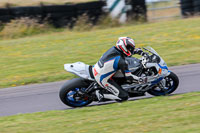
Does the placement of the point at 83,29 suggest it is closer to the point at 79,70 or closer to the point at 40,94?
the point at 40,94

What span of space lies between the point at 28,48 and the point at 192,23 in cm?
736

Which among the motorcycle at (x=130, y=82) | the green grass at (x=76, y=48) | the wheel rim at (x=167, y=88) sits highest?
the motorcycle at (x=130, y=82)

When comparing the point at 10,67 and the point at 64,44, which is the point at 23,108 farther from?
the point at 64,44

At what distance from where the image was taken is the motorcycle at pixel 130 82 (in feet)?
23.4

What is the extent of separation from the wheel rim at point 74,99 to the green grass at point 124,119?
0.60 meters

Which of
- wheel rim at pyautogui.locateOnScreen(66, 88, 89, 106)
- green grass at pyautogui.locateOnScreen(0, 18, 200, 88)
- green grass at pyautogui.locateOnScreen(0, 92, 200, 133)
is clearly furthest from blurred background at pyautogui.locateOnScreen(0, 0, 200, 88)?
green grass at pyautogui.locateOnScreen(0, 92, 200, 133)

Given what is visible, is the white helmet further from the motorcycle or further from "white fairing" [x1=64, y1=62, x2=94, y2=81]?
"white fairing" [x1=64, y1=62, x2=94, y2=81]

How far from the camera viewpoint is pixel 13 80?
33.8 ft

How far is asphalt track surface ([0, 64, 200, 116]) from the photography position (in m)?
7.76

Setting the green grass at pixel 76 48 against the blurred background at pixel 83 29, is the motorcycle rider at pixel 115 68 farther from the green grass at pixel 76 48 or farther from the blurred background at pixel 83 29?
the blurred background at pixel 83 29

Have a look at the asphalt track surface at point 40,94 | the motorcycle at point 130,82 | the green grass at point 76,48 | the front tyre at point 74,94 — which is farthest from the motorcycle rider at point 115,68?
the green grass at point 76,48

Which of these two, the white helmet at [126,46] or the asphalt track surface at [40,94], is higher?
the white helmet at [126,46]

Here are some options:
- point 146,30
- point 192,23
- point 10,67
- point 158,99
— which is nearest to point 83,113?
point 158,99

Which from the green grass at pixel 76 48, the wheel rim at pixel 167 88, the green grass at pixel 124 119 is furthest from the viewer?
the green grass at pixel 76 48
